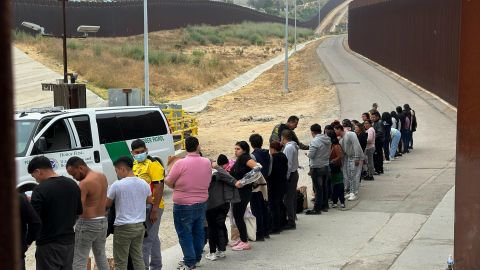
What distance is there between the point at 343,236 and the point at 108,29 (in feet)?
221

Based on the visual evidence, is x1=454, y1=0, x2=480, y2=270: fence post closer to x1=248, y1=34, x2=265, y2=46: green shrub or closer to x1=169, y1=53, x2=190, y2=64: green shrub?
x1=169, y1=53, x2=190, y2=64: green shrub

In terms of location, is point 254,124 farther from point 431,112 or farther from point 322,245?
point 322,245

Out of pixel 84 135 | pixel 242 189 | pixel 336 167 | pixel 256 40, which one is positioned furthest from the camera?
pixel 256 40

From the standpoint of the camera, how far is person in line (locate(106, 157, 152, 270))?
7426mm

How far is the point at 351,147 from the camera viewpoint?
13.8 meters

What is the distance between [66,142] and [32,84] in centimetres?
2992

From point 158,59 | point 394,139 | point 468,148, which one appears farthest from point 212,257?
point 158,59

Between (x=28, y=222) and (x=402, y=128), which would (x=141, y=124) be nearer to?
(x=28, y=222)

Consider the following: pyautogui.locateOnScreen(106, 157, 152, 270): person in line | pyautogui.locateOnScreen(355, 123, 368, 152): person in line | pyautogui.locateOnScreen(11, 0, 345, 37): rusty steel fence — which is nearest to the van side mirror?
pyautogui.locateOnScreen(106, 157, 152, 270): person in line

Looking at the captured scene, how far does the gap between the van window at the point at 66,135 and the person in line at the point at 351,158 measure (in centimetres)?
496

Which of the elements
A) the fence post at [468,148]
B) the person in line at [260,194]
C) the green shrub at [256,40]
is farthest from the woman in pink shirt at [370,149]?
the green shrub at [256,40]

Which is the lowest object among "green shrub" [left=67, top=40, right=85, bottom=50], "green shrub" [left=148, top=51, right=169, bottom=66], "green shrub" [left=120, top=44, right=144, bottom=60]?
"green shrub" [left=148, top=51, right=169, bottom=66]

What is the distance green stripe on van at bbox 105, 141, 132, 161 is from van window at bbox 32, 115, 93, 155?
20.3 inches

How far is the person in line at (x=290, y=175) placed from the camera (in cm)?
1133
